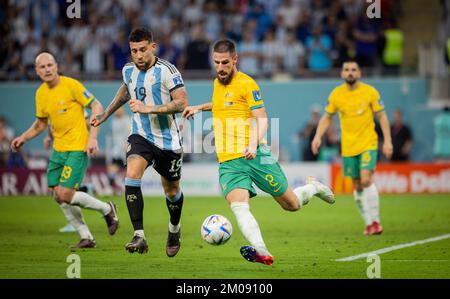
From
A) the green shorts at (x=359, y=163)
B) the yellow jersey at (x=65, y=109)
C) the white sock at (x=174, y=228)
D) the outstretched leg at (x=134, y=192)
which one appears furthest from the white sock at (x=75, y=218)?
the green shorts at (x=359, y=163)

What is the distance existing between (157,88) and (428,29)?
53.9ft

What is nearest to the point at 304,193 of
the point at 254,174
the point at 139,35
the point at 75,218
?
the point at 254,174

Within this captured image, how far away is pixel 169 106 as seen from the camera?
35.0 feet

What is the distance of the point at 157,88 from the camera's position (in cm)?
1091

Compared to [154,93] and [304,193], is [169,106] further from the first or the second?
[304,193]

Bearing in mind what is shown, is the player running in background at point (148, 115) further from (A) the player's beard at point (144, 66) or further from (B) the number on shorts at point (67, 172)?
(B) the number on shorts at point (67, 172)

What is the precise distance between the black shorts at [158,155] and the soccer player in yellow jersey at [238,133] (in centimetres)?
87

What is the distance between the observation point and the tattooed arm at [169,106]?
10453mm

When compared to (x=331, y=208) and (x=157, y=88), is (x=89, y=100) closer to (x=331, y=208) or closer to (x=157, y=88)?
(x=157, y=88)

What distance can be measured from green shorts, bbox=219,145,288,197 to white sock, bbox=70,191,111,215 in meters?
3.07

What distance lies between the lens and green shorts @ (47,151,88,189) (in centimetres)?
1258

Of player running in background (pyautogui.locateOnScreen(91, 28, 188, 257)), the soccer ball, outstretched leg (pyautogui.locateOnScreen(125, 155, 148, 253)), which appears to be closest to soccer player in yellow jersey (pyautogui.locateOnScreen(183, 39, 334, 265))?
the soccer ball

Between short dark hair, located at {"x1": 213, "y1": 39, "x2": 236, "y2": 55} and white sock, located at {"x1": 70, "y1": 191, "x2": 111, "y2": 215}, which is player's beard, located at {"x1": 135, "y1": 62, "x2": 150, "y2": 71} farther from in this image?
white sock, located at {"x1": 70, "y1": 191, "x2": 111, "y2": 215}
